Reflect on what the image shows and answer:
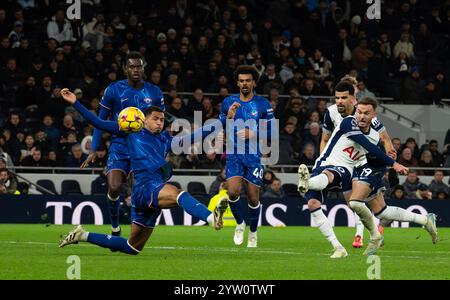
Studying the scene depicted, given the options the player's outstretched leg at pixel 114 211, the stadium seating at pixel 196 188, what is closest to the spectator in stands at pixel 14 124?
the stadium seating at pixel 196 188

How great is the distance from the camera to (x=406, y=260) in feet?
43.8

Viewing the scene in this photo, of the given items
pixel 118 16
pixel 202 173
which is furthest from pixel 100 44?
pixel 202 173

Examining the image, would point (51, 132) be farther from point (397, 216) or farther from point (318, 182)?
point (318, 182)

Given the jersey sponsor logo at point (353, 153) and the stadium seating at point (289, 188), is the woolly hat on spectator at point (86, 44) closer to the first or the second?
the stadium seating at point (289, 188)

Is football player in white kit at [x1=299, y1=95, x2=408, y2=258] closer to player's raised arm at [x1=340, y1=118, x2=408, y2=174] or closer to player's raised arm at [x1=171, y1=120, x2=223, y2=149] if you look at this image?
player's raised arm at [x1=340, y1=118, x2=408, y2=174]

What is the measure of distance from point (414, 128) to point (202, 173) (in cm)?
643

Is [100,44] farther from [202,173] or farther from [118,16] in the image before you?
[202,173]

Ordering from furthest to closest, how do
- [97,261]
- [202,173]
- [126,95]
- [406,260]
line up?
1. [202,173]
2. [126,95]
3. [406,260]
4. [97,261]

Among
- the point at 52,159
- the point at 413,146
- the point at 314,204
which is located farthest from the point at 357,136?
the point at 413,146

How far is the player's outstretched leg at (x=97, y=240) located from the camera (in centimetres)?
1262

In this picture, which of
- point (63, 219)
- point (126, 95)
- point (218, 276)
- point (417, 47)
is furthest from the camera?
point (417, 47)

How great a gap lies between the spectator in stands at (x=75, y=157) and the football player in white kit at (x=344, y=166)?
1047cm

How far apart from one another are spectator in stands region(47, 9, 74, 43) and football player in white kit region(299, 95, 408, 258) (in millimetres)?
13835

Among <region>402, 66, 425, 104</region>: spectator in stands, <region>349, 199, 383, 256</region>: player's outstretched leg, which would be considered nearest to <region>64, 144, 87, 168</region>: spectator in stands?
<region>402, 66, 425, 104</region>: spectator in stands
